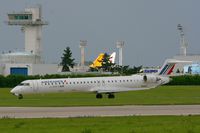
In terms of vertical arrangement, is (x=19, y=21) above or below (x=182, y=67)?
above

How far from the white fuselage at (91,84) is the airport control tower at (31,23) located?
257ft

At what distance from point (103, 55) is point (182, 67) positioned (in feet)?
102

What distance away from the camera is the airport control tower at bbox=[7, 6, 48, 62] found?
141875 millimetres

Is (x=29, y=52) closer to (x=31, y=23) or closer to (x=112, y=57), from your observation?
(x=31, y=23)

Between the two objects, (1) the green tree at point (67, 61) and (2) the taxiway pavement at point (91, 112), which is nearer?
(2) the taxiway pavement at point (91, 112)

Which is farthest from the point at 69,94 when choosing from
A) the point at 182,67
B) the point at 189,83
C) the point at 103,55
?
the point at 103,55

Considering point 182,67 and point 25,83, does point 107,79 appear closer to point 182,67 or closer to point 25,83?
point 25,83

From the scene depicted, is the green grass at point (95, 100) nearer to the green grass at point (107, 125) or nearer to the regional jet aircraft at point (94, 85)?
the regional jet aircraft at point (94, 85)

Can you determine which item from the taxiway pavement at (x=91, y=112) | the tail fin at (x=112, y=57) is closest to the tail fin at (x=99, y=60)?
the tail fin at (x=112, y=57)

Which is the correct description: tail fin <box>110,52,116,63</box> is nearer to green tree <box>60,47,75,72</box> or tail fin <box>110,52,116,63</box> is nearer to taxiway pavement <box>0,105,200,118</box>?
green tree <box>60,47,75,72</box>

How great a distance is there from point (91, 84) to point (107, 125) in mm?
40471

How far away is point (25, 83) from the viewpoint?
62.3m

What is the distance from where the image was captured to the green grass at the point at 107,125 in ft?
68.6

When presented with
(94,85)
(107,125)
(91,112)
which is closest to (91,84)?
(94,85)
